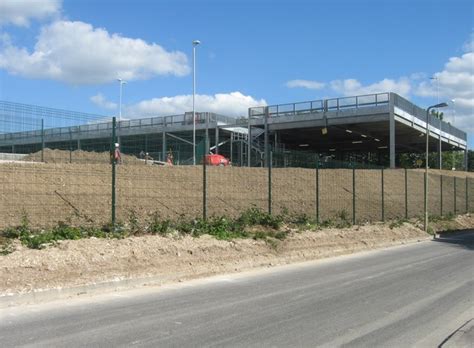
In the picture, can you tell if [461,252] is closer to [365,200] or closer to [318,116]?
[365,200]

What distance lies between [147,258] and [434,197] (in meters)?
33.2

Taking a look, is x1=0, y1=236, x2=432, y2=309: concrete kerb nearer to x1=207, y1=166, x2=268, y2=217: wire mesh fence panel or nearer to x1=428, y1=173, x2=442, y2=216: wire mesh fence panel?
x1=207, y1=166, x2=268, y2=217: wire mesh fence panel

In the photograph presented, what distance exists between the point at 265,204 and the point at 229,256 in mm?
10198

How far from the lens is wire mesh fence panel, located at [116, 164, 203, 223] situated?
1736 centimetres

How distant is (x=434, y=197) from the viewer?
1583 inches

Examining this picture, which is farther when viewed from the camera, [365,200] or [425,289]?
[365,200]

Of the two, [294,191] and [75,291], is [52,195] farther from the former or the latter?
[294,191]

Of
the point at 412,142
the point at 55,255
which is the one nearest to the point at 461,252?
the point at 55,255

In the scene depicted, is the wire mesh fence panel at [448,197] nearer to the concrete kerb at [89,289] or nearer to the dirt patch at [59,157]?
the dirt patch at [59,157]

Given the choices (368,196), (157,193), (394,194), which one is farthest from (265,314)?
Result: (394,194)

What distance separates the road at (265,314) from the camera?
6.72 meters

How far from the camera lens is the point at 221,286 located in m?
11.1

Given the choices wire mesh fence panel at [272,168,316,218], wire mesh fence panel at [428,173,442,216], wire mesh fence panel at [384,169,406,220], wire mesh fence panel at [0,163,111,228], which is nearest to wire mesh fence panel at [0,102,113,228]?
wire mesh fence panel at [0,163,111,228]

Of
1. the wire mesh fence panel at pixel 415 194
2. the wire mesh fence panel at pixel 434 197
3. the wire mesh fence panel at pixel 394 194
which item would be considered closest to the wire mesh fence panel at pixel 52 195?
the wire mesh fence panel at pixel 394 194
